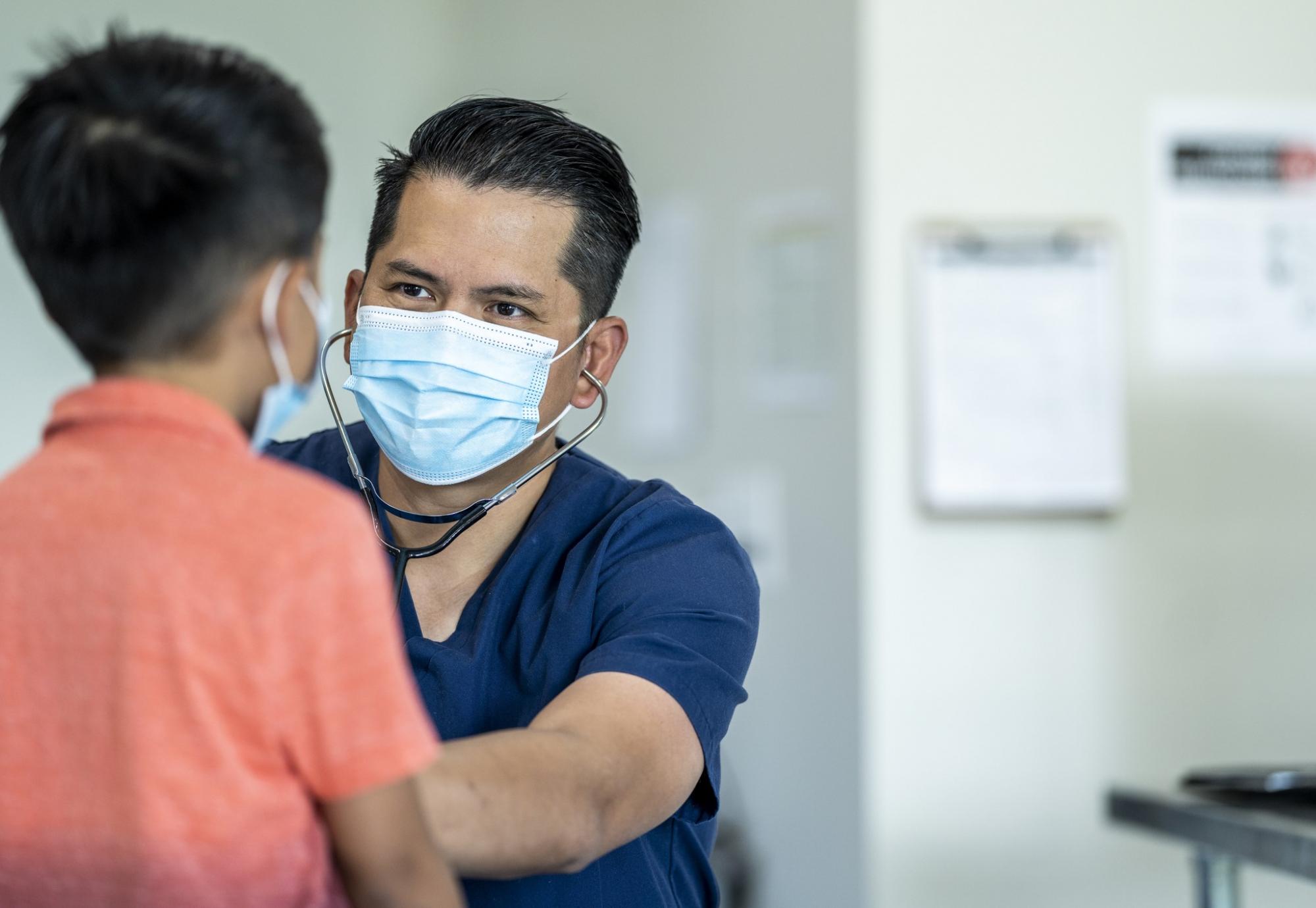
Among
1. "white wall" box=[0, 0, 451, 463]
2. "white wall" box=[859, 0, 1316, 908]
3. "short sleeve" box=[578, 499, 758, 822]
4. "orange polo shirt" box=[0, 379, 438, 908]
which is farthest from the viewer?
"white wall" box=[0, 0, 451, 463]

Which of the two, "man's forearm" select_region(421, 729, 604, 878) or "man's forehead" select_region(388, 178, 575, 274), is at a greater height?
"man's forehead" select_region(388, 178, 575, 274)

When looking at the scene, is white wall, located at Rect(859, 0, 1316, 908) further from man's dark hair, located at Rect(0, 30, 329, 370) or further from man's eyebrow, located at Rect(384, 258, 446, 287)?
man's dark hair, located at Rect(0, 30, 329, 370)

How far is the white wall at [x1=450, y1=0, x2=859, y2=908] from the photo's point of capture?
2.39m

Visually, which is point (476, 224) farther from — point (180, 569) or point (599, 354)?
point (180, 569)

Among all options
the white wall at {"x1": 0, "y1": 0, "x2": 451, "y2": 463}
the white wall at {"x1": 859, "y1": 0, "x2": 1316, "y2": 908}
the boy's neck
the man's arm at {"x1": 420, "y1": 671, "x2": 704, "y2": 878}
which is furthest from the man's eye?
the white wall at {"x1": 859, "y1": 0, "x2": 1316, "y2": 908}

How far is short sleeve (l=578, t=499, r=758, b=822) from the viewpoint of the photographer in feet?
3.34

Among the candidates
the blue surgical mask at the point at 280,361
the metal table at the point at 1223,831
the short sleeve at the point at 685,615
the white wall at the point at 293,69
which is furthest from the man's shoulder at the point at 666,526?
the white wall at the point at 293,69

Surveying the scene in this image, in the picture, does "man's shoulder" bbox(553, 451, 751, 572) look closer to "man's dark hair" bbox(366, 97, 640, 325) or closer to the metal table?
"man's dark hair" bbox(366, 97, 640, 325)

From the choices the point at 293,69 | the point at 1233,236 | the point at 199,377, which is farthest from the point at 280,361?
the point at 293,69

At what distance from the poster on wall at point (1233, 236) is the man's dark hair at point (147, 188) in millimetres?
1987

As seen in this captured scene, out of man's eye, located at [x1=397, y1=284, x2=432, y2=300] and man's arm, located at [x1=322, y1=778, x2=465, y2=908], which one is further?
man's eye, located at [x1=397, y1=284, x2=432, y2=300]

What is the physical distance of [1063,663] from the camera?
2354 millimetres

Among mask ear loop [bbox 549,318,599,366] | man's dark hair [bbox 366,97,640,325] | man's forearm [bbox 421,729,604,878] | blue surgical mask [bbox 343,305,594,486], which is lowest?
man's forearm [bbox 421,729,604,878]

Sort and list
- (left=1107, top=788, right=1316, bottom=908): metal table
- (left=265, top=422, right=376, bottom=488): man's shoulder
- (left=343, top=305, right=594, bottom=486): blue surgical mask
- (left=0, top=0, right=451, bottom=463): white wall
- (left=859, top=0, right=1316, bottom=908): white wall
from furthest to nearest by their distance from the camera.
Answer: (left=0, top=0, right=451, bottom=463): white wall, (left=859, top=0, right=1316, bottom=908): white wall, (left=1107, top=788, right=1316, bottom=908): metal table, (left=265, top=422, right=376, bottom=488): man's shoulder, (left=343, top=305, right=594, bottom=486): blue surgical mask
